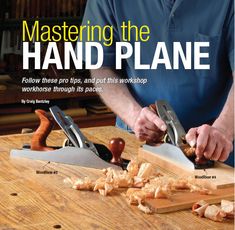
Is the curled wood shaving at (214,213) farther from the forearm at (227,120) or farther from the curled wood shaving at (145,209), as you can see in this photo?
the forearm at (227,120)

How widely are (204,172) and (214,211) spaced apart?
0.42 m

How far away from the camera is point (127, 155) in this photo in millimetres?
2393

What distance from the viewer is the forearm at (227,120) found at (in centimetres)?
239

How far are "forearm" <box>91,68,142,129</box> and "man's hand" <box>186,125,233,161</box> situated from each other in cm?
44

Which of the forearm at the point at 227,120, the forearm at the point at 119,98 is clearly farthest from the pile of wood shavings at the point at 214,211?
the forearm at the point at 119,98

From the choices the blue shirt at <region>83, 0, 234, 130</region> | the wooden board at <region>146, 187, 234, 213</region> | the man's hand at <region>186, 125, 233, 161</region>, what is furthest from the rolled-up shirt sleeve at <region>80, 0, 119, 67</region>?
the wooden board at <region>146, 187, 234, 213</region>

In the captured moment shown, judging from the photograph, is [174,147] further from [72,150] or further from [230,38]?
[230,38]

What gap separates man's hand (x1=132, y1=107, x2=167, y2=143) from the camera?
96.1 inches

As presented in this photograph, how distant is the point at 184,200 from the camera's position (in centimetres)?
189

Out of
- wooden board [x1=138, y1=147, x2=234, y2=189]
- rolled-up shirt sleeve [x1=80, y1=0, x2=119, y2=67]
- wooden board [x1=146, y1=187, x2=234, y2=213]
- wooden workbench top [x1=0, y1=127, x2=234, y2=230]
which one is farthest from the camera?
rolled-up shirt sleeve [x1=80, y1=0, x2=119, y2=67]

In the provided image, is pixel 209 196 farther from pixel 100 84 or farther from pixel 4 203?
pixel 100 84

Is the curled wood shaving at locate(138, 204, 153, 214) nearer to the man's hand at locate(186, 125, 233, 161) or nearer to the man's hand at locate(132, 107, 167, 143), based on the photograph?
the man's hand at locate(186, 125, 233, 161)

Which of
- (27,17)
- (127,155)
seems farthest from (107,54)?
(27,17)

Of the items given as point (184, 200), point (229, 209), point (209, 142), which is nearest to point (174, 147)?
point (209, 142)
